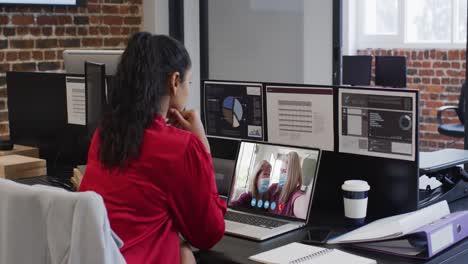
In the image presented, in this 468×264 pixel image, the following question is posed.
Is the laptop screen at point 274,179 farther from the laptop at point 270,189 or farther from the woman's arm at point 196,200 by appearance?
the woman's arm at point 196,200

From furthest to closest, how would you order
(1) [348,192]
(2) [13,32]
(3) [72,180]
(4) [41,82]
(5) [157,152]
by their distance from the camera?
(2) [13,32]
(4) [41,82]
(3) [72,180]
(1) [348,192]
(5) [157,152]

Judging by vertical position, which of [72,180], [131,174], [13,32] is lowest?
[72,180]

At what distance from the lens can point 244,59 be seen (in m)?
5.51

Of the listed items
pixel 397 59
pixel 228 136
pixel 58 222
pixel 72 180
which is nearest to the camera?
pixel 58 222

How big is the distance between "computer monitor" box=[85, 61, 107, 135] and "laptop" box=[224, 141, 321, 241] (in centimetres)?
67

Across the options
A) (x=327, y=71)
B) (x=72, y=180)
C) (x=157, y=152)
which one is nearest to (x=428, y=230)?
(x=157, y=152)

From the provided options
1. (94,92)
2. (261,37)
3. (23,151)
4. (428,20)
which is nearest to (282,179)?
(94,92)

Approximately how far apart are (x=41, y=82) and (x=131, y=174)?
1.84m

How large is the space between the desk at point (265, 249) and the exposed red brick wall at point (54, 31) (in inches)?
112

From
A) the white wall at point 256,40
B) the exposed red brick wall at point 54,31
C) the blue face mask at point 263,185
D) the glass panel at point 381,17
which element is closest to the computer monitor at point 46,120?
the exposed red brick wall at point 54,31

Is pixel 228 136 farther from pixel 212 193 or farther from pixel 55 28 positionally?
pixel 55 28

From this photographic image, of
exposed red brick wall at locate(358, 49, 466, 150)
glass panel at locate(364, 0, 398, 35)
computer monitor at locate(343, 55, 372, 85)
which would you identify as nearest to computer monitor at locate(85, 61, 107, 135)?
computer monitor at locate(343, 55, 372, 85)

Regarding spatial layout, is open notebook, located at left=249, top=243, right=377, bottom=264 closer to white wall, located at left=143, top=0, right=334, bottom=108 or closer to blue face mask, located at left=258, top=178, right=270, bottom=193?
blue face mask, located at left=258, top=178, right=270, bottom=193

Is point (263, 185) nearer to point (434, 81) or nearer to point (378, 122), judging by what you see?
point (378, 122)
